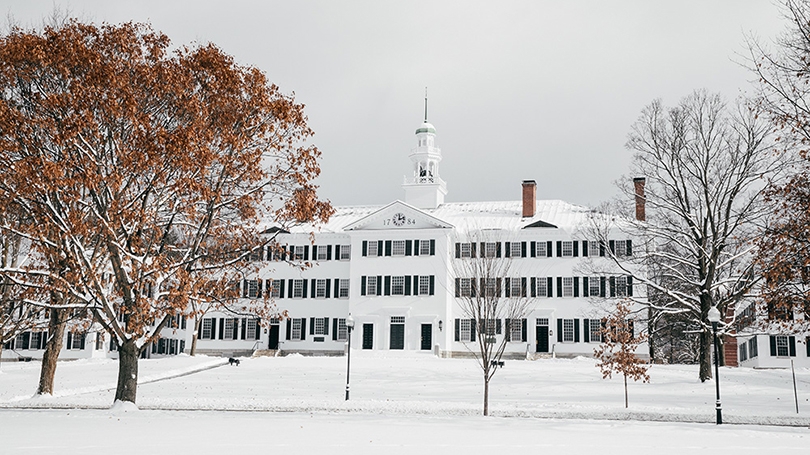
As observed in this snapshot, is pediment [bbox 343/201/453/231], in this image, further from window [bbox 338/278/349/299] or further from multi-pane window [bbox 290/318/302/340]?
multi-pane window [bbox 290/318/302/340]

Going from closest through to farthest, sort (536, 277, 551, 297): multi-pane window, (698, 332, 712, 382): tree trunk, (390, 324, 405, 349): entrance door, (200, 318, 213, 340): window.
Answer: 1. (698, 332, 712, 382): tree trunk
2. (536, 277, 551, 297): multi-pane window
3. (390, 324, 405, 349): entrance door
4. (200, 318, 213, 340): window

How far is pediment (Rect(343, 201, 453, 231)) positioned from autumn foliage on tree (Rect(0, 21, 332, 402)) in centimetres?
2755

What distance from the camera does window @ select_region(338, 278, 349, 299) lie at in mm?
50719

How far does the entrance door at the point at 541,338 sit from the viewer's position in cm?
4706

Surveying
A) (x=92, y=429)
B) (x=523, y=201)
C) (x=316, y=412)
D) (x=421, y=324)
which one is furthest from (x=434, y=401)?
(x=523, y=201)

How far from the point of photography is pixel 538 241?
47812 mm

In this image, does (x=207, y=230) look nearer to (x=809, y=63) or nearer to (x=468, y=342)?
(x=809, y=63)

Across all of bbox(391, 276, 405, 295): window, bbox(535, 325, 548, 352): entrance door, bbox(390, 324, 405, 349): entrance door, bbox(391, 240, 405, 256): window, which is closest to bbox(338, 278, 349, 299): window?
bbox(391, 276, 405, 295): window

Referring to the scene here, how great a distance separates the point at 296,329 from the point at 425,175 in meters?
13.7

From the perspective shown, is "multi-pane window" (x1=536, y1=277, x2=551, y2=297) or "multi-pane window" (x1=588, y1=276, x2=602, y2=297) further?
"multi-pane window" (x1=536, y1=277, x2=551, y2=297)

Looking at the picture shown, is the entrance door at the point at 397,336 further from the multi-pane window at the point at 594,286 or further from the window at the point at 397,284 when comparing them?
the multi-pane window at the point at 594,286

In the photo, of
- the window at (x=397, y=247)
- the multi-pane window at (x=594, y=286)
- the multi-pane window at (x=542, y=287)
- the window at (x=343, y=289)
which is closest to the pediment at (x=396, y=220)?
the window at (x=397, y=247)

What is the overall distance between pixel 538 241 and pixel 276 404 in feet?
88.1

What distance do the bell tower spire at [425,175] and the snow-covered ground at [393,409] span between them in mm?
16528
